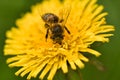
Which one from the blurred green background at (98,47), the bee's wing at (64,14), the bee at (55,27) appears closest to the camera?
the bee at (55,27)

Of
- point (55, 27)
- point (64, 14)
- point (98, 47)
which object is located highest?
point (64, 14)

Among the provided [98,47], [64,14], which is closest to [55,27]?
[64,14]

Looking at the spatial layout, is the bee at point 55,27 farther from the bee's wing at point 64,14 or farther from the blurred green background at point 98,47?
the blurred green background at point 98,47

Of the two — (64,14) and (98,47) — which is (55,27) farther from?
(98,47)

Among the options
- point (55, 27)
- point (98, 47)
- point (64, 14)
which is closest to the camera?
point (55, 27)

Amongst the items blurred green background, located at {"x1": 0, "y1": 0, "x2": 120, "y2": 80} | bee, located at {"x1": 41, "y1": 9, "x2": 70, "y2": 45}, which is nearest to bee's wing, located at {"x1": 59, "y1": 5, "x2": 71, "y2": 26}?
bee, located at {"x1": 41, "y1": 9, "x2": 70, "y2": 45}

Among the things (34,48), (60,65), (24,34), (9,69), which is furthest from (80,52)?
(9,69)

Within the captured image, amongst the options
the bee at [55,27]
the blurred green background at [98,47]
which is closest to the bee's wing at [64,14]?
the bee at [55,27]

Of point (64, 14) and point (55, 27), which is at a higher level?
point (64, 14)
